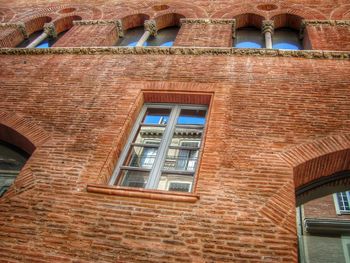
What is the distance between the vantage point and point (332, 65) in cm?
577

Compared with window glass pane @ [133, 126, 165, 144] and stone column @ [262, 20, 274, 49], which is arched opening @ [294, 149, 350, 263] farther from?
window glass pane @ [133, 126, 165, 144]

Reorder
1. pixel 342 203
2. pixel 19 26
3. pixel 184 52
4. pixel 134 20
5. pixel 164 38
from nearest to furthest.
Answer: pixel 184 52 < pixel 164 38 < pixel 134 20 < pixel 19 26 < pixel 342 203

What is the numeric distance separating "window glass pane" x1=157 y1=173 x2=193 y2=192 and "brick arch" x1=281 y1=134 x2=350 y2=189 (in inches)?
49.1

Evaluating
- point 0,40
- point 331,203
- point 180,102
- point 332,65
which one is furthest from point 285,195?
point 331,203

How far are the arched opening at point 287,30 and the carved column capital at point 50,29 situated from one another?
18.5 ft

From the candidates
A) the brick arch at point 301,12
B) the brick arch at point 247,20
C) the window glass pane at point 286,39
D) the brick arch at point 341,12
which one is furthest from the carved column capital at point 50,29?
the brick arch at point 341,12

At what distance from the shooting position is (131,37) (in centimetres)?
856

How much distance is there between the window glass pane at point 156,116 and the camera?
18.0 feet

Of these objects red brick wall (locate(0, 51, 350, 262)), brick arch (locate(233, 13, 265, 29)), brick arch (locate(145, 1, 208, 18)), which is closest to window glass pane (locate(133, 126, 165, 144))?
red brick wall (locate(0, 51, 350, 262))

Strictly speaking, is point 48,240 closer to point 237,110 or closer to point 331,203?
→ point 237,110

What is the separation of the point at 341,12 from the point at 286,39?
1439 millimetres

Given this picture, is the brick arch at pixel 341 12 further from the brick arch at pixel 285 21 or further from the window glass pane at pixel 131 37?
the window glass pane at pixel 131 37

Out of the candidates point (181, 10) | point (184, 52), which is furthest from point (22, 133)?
point (181, 10)

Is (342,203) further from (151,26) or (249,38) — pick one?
(151,26)
